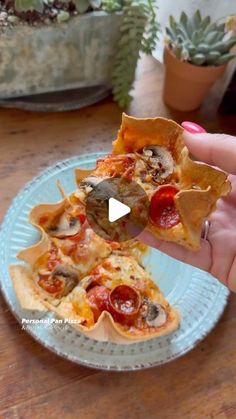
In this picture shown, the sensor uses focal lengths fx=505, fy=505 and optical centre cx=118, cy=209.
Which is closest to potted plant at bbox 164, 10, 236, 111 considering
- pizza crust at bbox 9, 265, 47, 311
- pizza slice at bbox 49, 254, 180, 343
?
pizza slice at bbox 49, 254, 180, 343

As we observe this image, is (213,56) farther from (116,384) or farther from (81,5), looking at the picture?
(116,384)

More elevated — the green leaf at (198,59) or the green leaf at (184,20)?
the green leaf at (184,20)

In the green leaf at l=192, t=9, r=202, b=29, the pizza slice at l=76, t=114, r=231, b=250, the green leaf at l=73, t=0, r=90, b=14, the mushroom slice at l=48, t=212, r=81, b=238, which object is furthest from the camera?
the green leaf at l=192, t=9, r=202, b=29

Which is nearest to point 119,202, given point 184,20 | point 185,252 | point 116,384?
point 185,252

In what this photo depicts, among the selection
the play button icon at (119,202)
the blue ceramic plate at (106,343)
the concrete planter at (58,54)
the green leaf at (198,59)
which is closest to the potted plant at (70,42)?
the concrete planter at (58,54)

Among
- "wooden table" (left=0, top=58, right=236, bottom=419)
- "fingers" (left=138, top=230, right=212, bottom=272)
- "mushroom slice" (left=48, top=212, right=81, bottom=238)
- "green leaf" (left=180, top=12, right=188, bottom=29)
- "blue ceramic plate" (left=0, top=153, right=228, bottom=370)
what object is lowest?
"wooden table" (left=0, top=58, right=236, bottom=419)

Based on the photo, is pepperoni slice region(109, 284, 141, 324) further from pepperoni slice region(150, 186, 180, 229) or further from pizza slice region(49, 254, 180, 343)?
pepperoni slice region(150, 186, 180, 229)

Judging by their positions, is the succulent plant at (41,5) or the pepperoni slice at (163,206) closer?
the pepperoni slice at (163,206)

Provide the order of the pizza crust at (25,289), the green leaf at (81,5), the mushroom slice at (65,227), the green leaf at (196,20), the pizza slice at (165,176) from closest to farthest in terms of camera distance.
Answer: the pizza slice at (165,176) < the pizza crust at (25,289) < the mushroom slice at (65,227) < the green leaf at (81,5) < the green leaf at (196,20)

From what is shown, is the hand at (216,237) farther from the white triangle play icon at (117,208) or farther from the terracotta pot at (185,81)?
the terracotta pot at (185,81)
